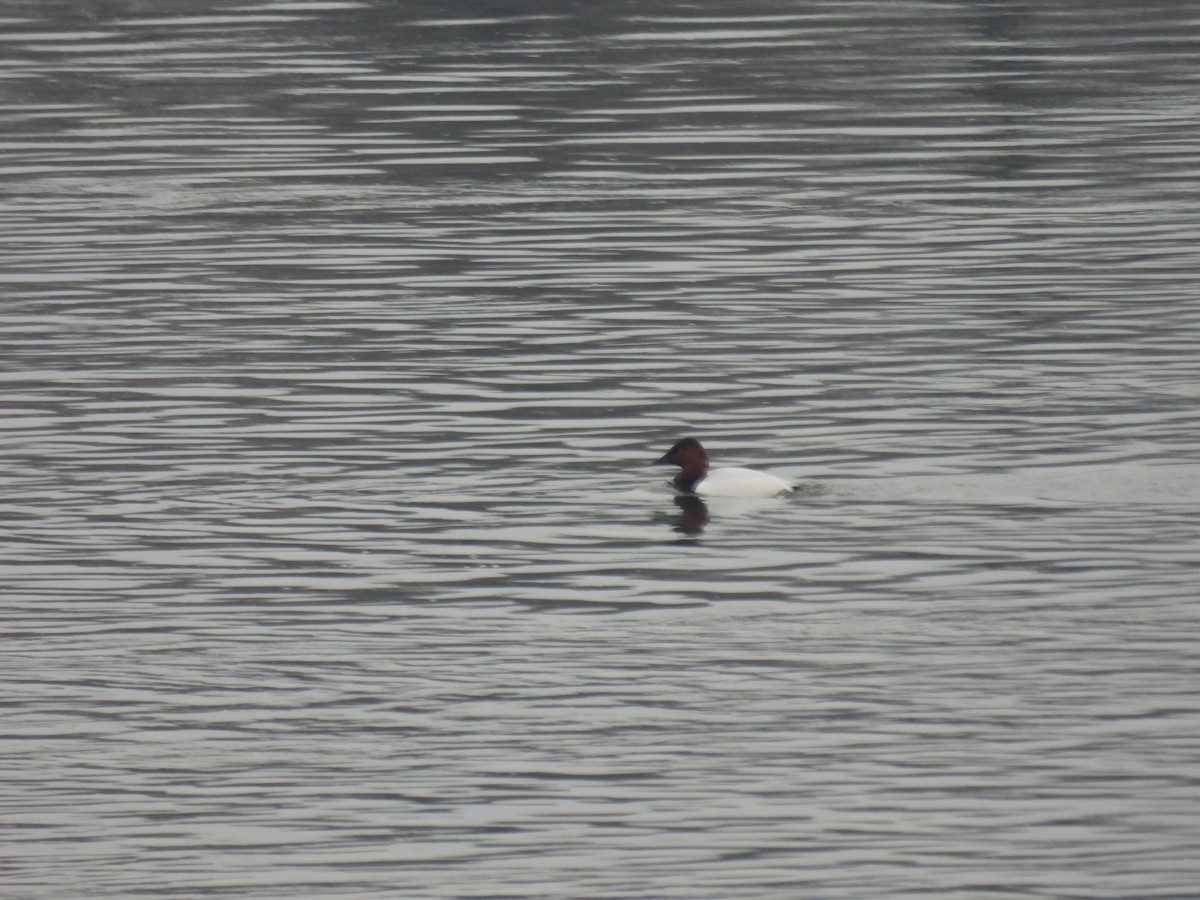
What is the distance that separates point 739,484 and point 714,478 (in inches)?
7.0

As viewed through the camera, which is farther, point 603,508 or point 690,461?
point 690,461

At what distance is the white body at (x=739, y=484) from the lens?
680 inches

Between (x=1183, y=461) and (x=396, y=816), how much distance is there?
7386 millimetres

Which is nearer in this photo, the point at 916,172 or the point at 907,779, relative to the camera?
the point at 907,779

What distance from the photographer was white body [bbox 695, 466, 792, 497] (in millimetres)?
17281

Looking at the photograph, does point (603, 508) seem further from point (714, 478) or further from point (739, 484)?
point (739, 484)

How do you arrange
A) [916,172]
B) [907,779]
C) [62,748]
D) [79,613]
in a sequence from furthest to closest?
[916,172] < [79,613] < [62,748] < [907,779]

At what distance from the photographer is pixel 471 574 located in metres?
15.8

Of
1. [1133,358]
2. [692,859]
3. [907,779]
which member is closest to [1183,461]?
[1133,358]

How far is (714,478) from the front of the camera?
1738 cm

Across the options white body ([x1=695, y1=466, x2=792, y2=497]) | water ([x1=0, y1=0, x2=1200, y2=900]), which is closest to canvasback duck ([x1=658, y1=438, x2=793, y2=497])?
white body ([x1=695, y1=466, x2=792, y2=497])

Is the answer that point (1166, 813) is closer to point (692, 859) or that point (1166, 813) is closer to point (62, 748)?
point (692, 859)

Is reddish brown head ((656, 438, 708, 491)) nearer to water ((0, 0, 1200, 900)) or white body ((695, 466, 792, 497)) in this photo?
white body ((695, 466, 792, 497))

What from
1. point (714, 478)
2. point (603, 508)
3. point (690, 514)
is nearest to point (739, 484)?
point (714, 478)
